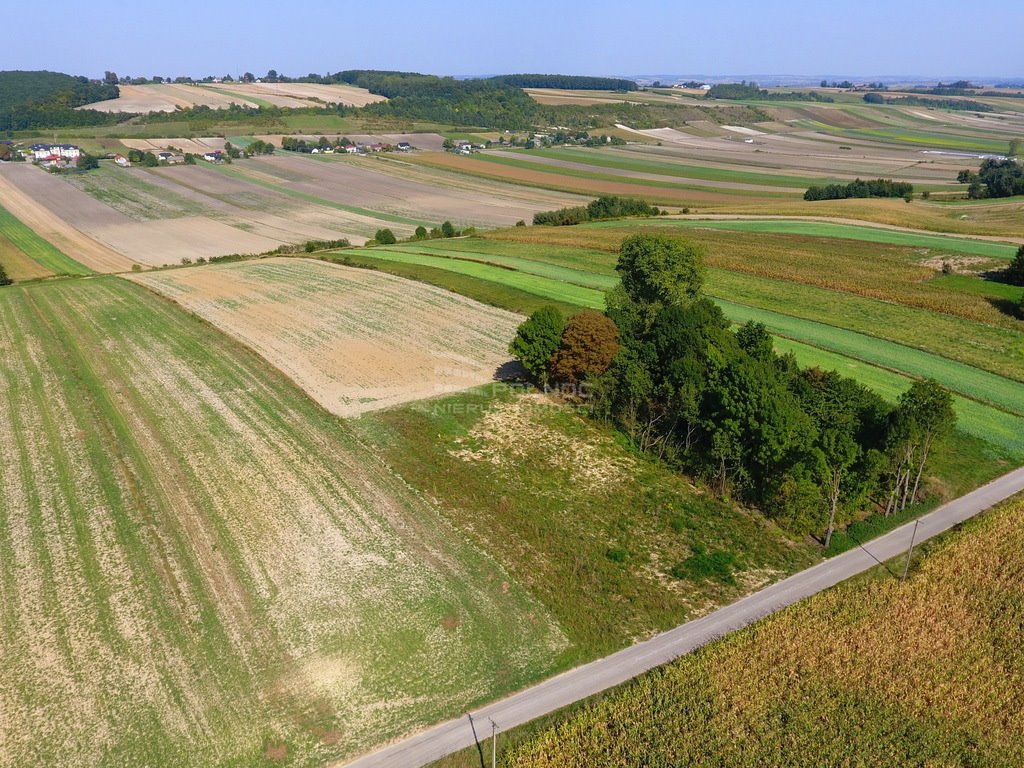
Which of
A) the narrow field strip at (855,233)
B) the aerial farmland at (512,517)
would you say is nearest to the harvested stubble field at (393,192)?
the narrow field strip at (855,233)

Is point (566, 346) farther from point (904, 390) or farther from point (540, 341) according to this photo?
point (904, 390)

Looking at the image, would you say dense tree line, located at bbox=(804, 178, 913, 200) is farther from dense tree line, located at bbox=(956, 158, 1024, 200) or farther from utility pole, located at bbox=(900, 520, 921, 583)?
utility pole, located at bbox=(900, 520, 921, 583)

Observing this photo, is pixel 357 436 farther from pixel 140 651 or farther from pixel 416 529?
pixel 140 651

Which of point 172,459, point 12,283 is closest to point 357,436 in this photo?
point 172,459

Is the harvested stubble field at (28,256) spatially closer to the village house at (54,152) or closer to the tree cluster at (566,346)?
the village house at (54,152)

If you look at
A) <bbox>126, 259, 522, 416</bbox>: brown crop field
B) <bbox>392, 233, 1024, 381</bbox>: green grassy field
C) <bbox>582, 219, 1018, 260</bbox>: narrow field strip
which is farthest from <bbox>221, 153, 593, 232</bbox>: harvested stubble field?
<bbox>126, 259, 522, 416</bbox>: brown crop field

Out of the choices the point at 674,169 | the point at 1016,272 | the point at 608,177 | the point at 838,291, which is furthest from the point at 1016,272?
the point at 674,169
